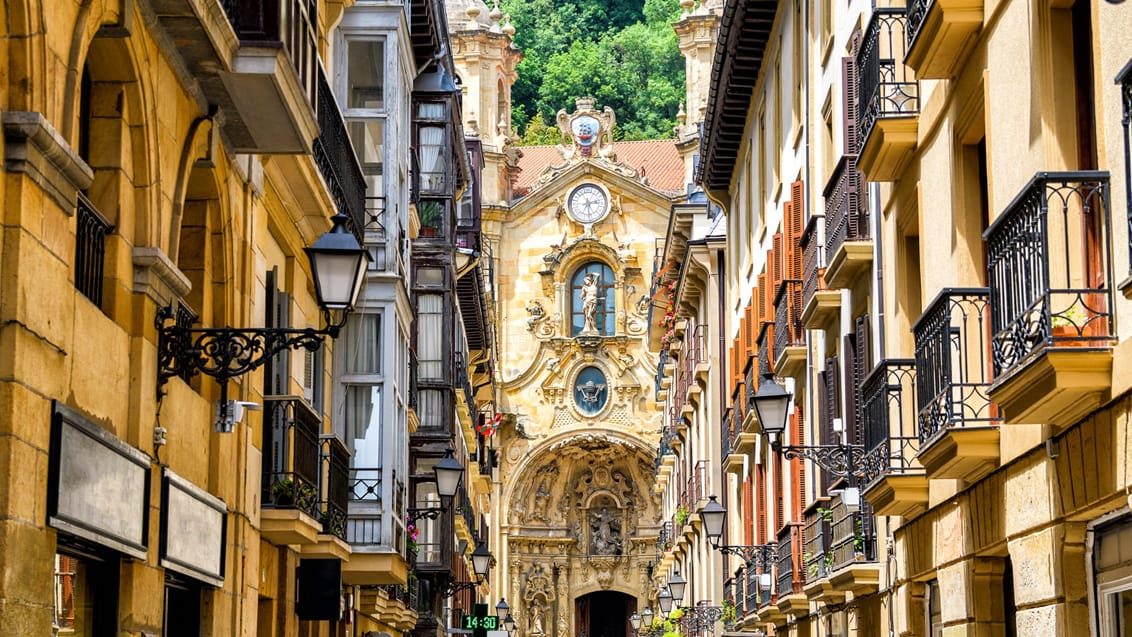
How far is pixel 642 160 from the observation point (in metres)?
91.0

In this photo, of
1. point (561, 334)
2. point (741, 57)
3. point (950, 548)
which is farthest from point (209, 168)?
point (561, 334)

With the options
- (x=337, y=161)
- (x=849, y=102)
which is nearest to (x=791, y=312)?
(x=849, y=102)

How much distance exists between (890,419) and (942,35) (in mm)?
4243

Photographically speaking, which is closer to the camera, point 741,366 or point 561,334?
point 741,366

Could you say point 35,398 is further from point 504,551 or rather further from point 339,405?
point 504,551

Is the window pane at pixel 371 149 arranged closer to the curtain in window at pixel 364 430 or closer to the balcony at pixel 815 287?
the curtain in window at pixel 364 430

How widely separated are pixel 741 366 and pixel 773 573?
728 cm

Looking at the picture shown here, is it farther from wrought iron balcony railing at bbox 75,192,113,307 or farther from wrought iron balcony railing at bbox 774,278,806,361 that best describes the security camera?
wrought iron balcony railing at bbox 774,278,806,361

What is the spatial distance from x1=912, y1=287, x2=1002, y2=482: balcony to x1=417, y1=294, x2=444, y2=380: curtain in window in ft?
75.9

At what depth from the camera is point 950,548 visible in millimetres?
14047

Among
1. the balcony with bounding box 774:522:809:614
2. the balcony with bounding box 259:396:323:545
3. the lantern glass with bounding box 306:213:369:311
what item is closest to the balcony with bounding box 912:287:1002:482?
the lantern glass with bounding box 306:213:369:311

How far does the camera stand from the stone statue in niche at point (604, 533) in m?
79.4

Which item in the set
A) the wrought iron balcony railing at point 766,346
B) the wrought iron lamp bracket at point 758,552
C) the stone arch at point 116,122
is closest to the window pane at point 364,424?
the wrought iron lamp bracket at point 758,552

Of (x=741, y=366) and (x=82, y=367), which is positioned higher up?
(x=741, y=366)
